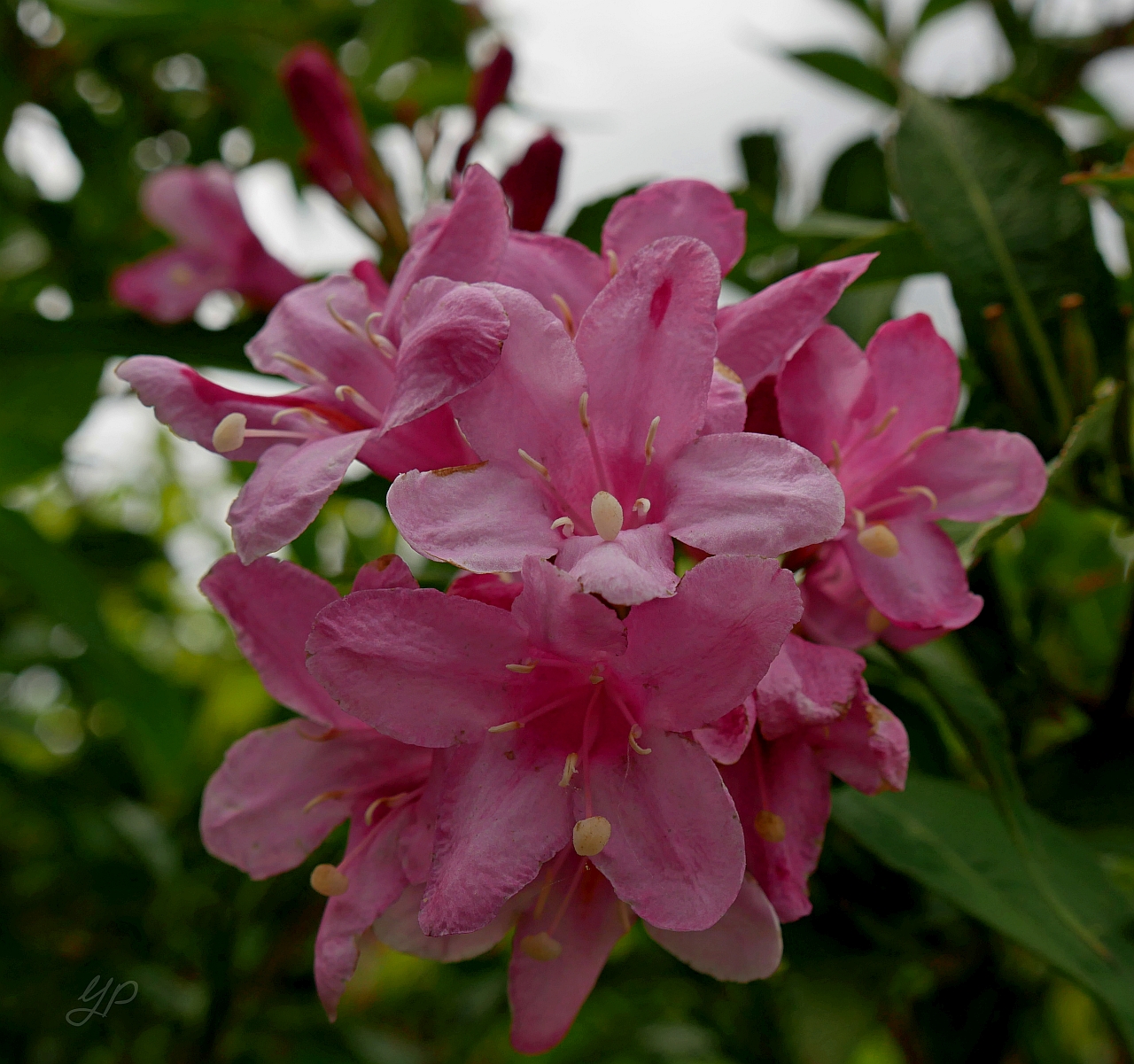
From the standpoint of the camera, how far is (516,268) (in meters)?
0.66

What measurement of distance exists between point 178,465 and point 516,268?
2.05 metres

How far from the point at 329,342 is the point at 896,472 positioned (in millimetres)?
392

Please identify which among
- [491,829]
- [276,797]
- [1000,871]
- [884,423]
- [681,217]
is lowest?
[1000,871]

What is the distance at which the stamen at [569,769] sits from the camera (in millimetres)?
551

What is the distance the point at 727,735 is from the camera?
554 millimetres

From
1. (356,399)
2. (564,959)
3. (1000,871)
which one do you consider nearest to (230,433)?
(356,399)

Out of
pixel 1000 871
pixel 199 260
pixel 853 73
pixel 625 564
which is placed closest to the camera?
pixel 625 564

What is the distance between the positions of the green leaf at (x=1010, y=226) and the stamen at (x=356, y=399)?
0.47 metres

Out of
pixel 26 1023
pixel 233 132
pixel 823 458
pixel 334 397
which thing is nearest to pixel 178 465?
pixel 233 132

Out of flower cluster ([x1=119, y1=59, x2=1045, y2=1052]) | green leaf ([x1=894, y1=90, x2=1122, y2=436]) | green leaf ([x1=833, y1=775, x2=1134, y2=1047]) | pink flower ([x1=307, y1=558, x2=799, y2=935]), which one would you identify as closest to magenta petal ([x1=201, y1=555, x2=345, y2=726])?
flower cluster ([x1=119, y1=59, x2=1045, y2=1052])

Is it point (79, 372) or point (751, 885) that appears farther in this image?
point (79, 372)

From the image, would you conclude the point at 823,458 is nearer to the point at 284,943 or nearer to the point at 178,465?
the point at 284,943

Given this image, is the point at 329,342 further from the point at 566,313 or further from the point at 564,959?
the point at 564,959

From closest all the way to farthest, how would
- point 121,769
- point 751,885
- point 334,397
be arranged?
1. point 751,885
2. point 334,397
3. point 121,769
